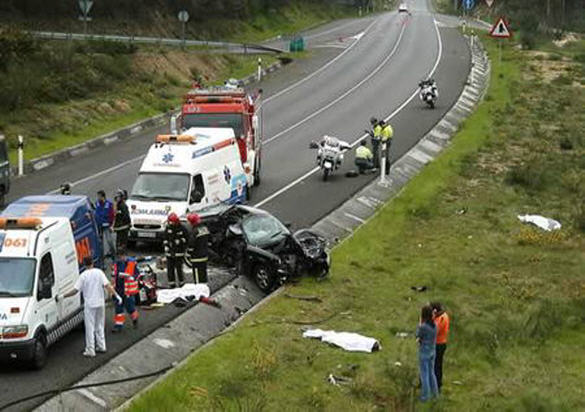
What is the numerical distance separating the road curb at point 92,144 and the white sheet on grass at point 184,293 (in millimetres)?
14406

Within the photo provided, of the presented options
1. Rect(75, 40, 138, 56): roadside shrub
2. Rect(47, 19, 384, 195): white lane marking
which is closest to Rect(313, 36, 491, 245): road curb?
Rect(47, 19, 384, 195): white lane marking

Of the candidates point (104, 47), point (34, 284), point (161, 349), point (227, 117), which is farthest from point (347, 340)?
point (104, 47)

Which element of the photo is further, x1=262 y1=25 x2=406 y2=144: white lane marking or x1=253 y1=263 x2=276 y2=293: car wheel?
x1=262 y1=25 x2=406 y2=144: white lane marking

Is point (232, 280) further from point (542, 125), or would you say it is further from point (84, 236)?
point (542, 125)

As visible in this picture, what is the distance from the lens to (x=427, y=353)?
15125mm

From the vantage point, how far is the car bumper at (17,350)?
15508mm

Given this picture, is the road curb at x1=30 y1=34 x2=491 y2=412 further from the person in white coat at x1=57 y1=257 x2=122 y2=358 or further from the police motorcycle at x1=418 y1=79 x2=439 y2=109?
the police motorcycle at x1=418 y1=79 x2=439 y2=109

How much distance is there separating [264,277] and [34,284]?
258 inches

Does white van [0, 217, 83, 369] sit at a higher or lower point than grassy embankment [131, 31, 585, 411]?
higher

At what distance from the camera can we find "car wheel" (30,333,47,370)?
52.1ft

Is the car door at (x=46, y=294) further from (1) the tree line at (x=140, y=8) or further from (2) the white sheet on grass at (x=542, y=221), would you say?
(1) the tree line at (x=140, y=8)

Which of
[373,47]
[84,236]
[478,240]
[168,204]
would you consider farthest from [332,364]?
[373,47]

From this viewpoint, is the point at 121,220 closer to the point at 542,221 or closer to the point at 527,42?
the point at 542,221

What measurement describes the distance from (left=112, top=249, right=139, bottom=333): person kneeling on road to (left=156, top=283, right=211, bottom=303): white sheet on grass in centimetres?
124
